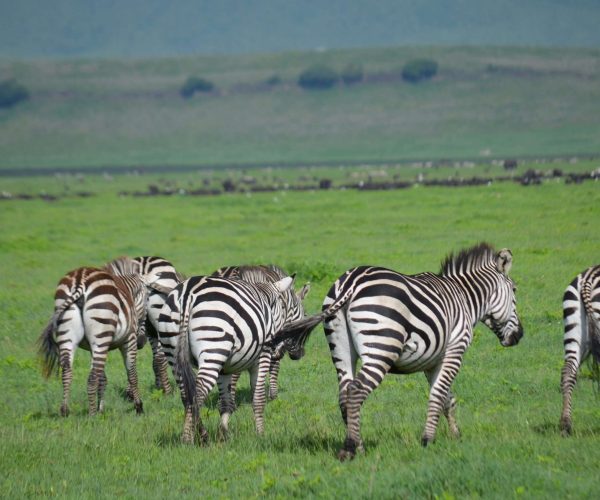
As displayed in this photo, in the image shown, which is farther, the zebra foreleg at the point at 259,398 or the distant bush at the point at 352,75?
the distant bush at the point at 352,75

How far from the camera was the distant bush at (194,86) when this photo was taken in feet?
506

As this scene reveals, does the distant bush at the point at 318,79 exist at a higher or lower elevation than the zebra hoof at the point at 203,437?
higher

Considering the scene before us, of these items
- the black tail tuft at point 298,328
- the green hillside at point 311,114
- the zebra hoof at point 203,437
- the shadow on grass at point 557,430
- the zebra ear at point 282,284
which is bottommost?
the shadow on grass at point 557,430

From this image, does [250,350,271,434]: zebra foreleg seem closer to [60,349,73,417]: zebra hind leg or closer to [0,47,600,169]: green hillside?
[60,349,73,417]: zebra hind leg

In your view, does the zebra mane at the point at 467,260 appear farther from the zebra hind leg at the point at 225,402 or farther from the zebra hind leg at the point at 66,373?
the zebra hind leg at the point at 66,373

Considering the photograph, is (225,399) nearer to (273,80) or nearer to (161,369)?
(161,369)

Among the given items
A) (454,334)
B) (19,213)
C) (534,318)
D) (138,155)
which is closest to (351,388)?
(454,334)

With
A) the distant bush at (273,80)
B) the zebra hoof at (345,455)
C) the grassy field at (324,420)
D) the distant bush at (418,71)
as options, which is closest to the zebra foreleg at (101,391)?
the grassy field at (324,420)

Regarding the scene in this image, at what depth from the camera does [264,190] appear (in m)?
54.6

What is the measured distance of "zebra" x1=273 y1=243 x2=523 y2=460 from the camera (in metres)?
9.05

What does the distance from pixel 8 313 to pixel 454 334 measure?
11.2 meters

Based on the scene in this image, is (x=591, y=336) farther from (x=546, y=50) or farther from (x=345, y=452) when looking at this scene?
(x=546, y=50)

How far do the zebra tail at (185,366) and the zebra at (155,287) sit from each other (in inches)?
98.4

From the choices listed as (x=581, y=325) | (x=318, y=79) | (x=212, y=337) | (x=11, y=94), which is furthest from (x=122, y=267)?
(x=318, y=79)
